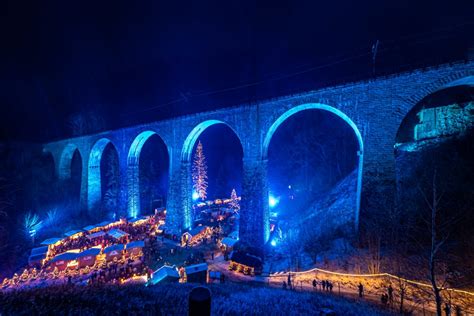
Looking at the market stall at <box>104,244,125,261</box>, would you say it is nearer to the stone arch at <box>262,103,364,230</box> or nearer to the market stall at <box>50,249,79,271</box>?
the market stall at <box>50,249,79,271</box>

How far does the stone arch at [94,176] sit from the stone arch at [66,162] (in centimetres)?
803

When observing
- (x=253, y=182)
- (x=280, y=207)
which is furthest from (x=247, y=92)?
(x=253, y=182)

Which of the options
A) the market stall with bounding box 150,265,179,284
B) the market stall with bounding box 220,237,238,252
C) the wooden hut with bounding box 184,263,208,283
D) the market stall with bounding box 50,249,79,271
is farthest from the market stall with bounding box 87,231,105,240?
the wooden hut with bounding box 184,263,208,283

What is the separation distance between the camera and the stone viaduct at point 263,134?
36.1 feet

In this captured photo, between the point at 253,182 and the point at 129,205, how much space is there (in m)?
19.0

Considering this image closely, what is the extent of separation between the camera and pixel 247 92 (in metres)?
35.8

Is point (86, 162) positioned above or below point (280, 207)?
above

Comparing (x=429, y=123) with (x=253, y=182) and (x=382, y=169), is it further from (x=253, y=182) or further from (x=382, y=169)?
(x=253, y=182)

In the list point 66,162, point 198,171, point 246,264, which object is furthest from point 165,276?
point 66,162

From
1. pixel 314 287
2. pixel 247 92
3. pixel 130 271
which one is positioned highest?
pixel 247 92

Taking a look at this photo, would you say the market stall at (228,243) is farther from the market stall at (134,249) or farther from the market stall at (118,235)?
the market stall at (118,235)

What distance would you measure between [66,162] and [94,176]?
10809 mm

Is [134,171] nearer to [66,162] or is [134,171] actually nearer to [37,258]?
[37,258]

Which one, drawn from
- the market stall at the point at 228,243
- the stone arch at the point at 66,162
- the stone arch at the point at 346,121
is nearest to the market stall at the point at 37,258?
the market stall at the point at 228,243
